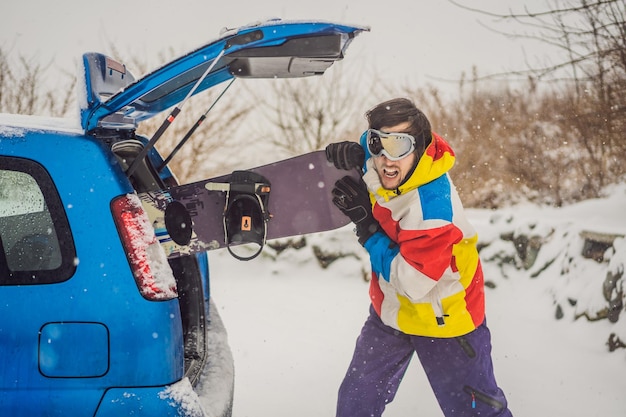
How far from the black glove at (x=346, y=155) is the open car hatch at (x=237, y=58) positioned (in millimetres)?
377

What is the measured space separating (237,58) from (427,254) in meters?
1.01

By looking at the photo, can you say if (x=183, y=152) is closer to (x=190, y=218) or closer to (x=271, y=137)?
(x=271, y=137)

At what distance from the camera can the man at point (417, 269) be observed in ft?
6.31

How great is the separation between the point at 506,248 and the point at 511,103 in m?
4.88

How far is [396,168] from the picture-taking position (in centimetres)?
204

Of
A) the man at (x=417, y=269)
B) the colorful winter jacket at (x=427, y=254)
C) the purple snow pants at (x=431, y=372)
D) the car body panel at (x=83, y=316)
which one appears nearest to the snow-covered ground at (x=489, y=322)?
the purple snow pants at (x=431, y=372)

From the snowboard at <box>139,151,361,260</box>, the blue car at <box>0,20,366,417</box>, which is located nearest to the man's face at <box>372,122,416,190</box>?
the snowboard at <box>139,151,361,260</box>

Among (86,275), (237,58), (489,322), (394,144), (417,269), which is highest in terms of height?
(237,58)

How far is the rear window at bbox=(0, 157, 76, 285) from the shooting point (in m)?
1.55

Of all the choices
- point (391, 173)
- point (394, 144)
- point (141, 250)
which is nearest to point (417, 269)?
point (391, 173)

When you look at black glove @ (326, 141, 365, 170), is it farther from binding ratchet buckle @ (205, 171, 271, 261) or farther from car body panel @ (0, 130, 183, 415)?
car body panel @ (0, 130, 183, 415)

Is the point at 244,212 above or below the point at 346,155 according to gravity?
below

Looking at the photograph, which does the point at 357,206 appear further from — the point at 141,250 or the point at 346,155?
the point at 141,250

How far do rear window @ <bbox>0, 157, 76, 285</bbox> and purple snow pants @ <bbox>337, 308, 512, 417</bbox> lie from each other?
1.31 metres
